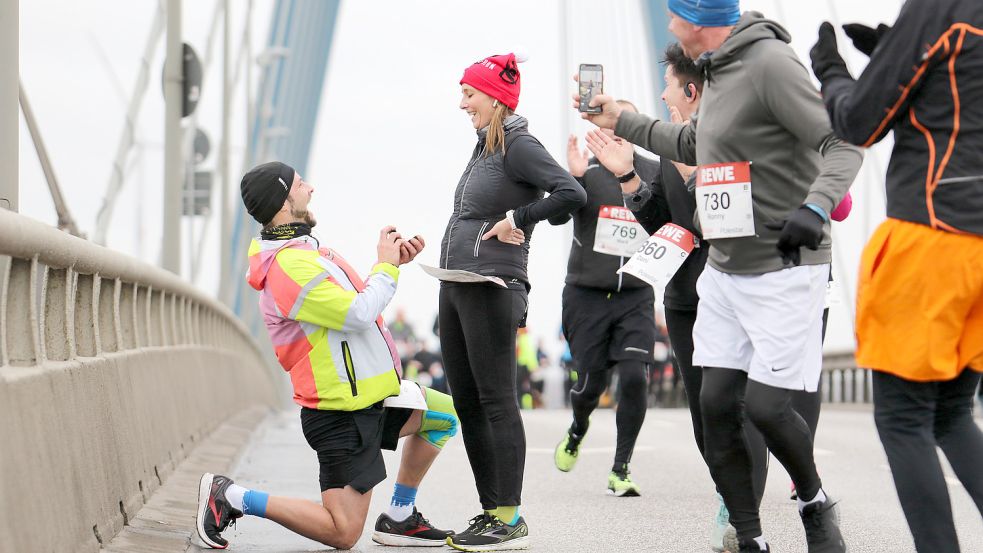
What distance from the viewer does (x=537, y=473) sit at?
9.84 m

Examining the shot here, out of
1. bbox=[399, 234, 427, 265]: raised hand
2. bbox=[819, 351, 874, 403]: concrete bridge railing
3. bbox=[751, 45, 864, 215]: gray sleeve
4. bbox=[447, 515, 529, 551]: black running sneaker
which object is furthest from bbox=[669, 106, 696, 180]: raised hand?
bbox=[819, 351, 874, 403]: concrete bridge railing

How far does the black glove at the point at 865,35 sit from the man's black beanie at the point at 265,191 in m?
2.40

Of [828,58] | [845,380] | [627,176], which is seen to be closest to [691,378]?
[627,176]

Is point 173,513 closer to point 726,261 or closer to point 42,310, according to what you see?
point 42,310

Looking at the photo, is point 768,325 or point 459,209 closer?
point 768,325

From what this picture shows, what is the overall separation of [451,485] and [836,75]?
17.3ft

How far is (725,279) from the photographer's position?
203 inches

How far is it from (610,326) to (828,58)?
4512 millimetres

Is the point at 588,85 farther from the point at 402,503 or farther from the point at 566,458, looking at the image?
the point at 566,458

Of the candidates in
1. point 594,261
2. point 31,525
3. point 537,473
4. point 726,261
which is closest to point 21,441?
point 31,525

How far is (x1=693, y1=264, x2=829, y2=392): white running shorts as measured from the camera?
498cm

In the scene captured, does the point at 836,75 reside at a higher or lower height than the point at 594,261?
higher

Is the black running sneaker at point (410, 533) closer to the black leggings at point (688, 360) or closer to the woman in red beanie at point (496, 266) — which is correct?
the woman in red beanie at point (496, 266)

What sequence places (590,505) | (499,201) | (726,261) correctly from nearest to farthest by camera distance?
1. (726,261)
2. (499,201)
3. (590,505)
